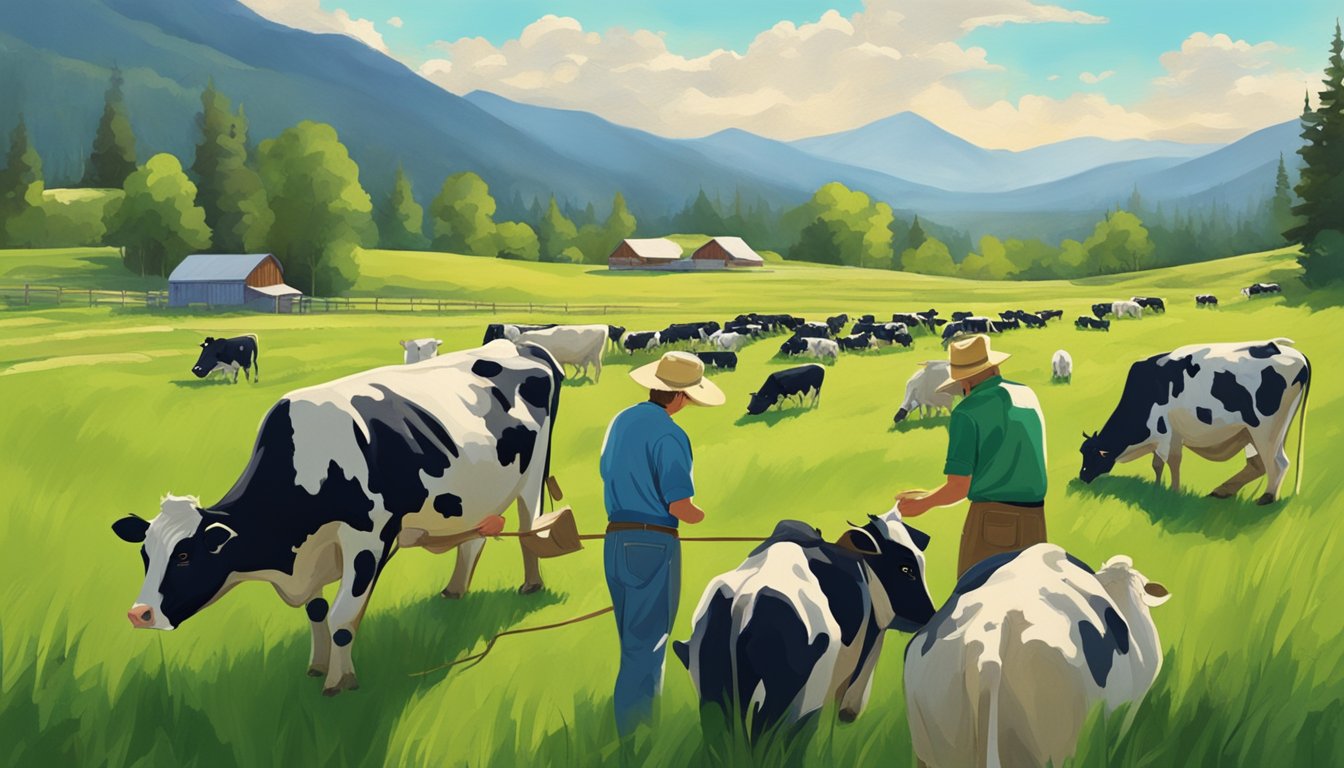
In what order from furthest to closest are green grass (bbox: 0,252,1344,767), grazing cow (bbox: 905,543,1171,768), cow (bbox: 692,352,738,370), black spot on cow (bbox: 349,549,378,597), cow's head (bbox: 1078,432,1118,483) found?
cow (bbox: 692,352,738,370)
cow's head (bbox: 1078,432,1118,483)
black spot on cow (bbox: 349,549,378,597)
green grass (bbox: 0,252,1344,767)
grazing cow (bbox: 905,543,1171,768)

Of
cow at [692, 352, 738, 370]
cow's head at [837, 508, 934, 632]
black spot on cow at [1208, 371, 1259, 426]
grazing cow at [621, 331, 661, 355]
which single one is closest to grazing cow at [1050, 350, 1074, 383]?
cow at [692, 352, 738, 370]

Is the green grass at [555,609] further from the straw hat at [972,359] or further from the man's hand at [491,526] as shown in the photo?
the straw hat at [972,359]

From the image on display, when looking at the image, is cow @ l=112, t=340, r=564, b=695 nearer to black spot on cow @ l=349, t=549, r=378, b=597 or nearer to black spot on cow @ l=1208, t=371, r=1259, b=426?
black spot on cow @ l=349, t=549, r=378, b=597

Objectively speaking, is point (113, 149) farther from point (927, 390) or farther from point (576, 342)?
point (927, 390)

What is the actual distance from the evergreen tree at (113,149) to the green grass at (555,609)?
114339mm

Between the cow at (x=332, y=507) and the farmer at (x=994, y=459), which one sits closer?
the cow at (x=332, y=507)

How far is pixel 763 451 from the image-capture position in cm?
1572

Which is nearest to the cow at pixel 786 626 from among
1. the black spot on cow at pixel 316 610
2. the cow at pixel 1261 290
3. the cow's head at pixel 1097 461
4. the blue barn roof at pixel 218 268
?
the black spot on cow at pixel 316 610

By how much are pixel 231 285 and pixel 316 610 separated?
6070cm

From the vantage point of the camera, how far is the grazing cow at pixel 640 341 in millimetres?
32969

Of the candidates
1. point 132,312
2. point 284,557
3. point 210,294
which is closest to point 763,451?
point 284,557

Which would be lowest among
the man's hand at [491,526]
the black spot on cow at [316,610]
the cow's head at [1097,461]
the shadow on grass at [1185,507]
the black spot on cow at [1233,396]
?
the shadow on grass at [1185,507]

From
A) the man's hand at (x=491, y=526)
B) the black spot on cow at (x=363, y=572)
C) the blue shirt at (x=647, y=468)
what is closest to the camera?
the blue shirt at (x=647, y=468)

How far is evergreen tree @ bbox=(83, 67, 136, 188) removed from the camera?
4680 inches
